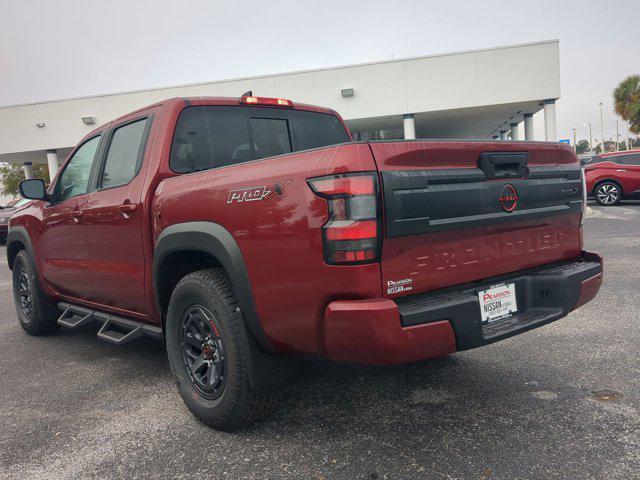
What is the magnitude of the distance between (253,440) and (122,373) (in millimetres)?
1687

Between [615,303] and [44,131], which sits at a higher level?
[44,131]

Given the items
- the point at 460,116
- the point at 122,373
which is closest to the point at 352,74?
the point at 460,116

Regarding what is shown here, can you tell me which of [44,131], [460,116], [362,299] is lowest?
[362,299]

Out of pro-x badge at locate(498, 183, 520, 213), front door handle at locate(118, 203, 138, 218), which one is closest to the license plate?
pro-x badge at locate(498, 183, 520, 213)

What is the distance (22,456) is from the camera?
2762 millimetres

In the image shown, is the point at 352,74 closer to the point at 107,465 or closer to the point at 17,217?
the point at 17,217

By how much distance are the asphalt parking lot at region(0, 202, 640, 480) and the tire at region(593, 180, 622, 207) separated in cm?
1259

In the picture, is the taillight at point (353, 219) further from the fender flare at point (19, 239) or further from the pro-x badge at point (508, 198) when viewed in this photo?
the fender flare at point (19, 239)

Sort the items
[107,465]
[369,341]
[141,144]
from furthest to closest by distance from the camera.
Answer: [141,144] → [107,465] → [369,341]

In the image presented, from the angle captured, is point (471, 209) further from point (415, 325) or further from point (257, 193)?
point (257, 193)

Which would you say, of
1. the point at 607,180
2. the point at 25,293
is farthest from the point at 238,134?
the point at 607,180

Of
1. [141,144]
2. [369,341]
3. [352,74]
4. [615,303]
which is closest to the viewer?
[369,341]

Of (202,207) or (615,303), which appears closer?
(202,207)

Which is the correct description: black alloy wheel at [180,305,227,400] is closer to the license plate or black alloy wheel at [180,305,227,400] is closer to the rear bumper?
the rear bumper
